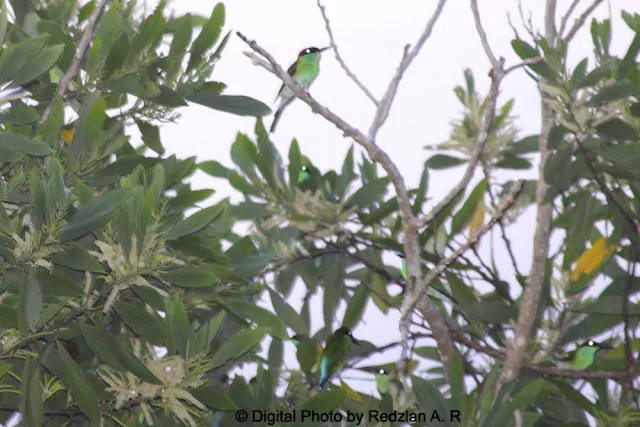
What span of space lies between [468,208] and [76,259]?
1520 mm

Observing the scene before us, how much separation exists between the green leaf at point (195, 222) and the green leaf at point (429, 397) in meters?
0.72

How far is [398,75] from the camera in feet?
8.42

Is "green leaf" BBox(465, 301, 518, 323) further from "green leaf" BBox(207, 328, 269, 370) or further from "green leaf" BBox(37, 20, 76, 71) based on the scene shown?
"green leaf" BBox(37, 20, 76, 71)

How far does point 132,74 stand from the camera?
280 centimetres

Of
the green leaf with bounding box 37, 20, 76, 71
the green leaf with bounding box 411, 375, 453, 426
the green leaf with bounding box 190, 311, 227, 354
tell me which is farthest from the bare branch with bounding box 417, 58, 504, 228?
the green leaf with bounding box 37, 20, 76, 71

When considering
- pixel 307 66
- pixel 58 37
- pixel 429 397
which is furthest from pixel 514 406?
pixel 307 66

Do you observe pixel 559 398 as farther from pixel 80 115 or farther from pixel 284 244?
pixel 80 115

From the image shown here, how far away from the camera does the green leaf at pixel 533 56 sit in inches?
109

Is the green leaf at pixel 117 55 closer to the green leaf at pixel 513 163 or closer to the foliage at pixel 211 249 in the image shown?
the foliage at pixel 211 249

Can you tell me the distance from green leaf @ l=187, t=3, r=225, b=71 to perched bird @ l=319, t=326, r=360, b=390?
3.51ft

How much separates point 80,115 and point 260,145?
3.63ft

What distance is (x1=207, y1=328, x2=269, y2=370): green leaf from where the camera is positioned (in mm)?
2238

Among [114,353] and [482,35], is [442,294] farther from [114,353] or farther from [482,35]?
[114,353]

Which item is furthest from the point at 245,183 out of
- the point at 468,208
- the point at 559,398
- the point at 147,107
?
the point at 559,398
